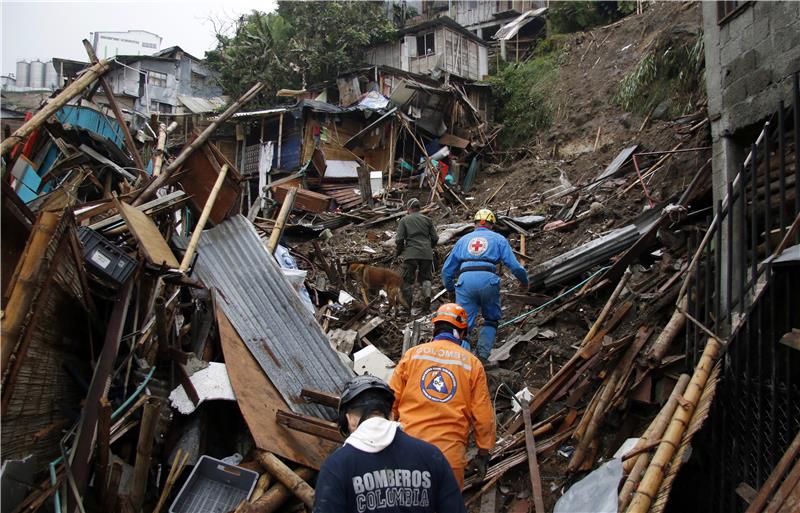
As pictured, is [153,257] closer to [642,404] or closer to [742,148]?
[642,404]

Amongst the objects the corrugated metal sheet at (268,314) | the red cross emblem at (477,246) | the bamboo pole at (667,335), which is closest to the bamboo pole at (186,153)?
the corrugated metal sheet at (268,314)

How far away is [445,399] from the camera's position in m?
3.59

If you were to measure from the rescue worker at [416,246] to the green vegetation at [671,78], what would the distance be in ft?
22.6

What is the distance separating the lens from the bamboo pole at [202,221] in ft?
18.3

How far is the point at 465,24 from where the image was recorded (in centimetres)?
2989

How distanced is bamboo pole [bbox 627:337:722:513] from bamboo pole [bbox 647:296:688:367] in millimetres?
401

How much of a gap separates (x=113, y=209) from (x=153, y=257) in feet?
4.47

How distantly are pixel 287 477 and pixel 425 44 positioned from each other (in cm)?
2297

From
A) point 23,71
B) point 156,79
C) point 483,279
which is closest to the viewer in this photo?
point 483,279

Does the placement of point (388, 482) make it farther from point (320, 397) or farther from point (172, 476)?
point (320, 397)

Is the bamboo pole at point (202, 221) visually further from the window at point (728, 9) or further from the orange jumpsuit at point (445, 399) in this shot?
the window at point (728, 9)

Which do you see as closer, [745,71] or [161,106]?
[745,71]

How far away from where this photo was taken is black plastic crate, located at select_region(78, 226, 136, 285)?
448cm

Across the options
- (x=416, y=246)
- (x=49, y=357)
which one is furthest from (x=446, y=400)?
(x=416, y=246)
